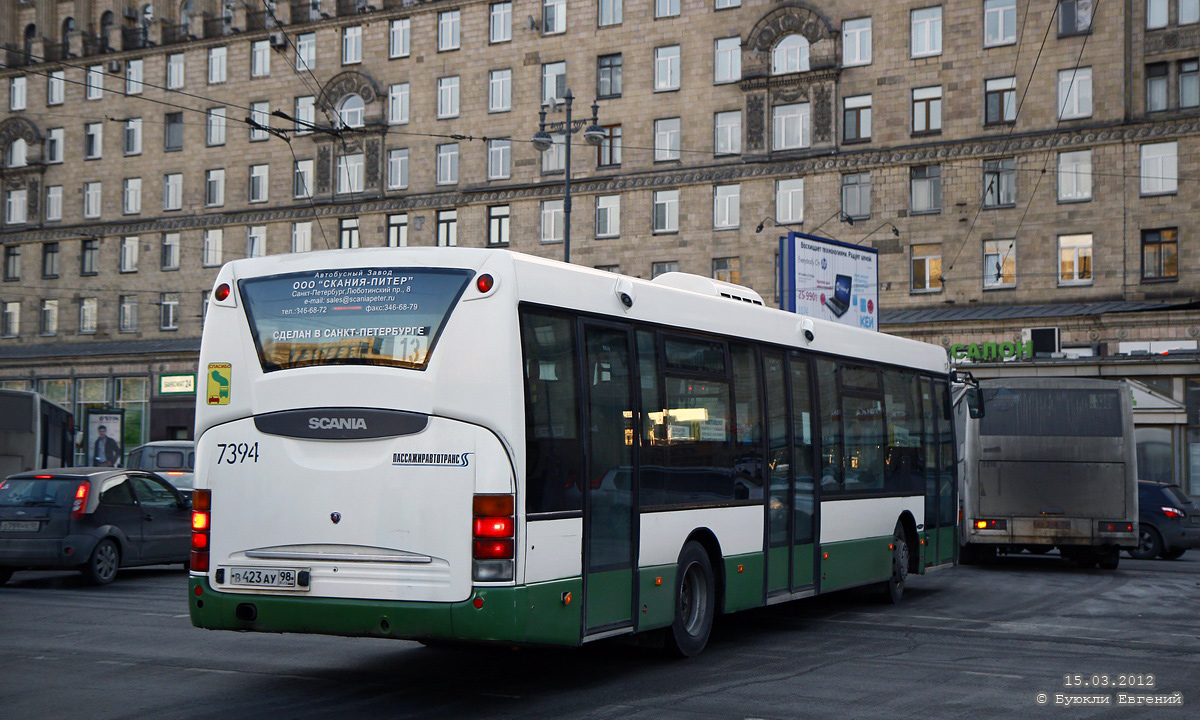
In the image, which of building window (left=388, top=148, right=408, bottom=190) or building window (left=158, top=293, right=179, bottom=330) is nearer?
building window (left=388, top=148, right=408, bottom=190)

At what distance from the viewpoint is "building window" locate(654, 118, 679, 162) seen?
4800 centimetres

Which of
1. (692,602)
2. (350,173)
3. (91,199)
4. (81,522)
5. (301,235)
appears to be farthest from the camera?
(91,199)

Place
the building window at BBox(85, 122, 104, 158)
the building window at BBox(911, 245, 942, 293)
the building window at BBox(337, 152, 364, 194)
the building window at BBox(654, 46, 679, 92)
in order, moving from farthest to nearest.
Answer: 1. the building window at BBox(85, 122, 104, 158)
2. the building window at BBox(337, 152, 364, 194)
3. the building window at BBox(654, 46, 679, 92)
4. the building window at BBox(911, 245, 942, 293)

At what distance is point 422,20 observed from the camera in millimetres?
53250

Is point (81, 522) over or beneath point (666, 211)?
beneath

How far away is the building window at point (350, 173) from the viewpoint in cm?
A: 5428

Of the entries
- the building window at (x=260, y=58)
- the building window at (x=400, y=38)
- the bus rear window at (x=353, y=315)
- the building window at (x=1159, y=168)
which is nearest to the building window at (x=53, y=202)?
the building window at (x=260, y=58)

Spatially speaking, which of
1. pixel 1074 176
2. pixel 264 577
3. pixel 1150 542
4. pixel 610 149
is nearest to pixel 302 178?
pixel 610 149

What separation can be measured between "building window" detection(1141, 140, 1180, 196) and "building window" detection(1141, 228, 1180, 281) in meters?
1.21

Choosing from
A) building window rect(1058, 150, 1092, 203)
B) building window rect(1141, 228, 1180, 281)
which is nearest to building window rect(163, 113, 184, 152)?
building window rect(1058, 150, 1092, 203)

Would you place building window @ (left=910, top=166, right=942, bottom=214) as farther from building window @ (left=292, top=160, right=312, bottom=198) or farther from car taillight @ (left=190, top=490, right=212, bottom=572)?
car taillight @ (left=190, top=490, right=212, bottom=572)

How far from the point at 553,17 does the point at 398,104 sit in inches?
279

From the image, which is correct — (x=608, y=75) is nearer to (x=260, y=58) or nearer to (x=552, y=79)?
(x=552, y=79)

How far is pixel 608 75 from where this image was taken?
4928 centimetres
